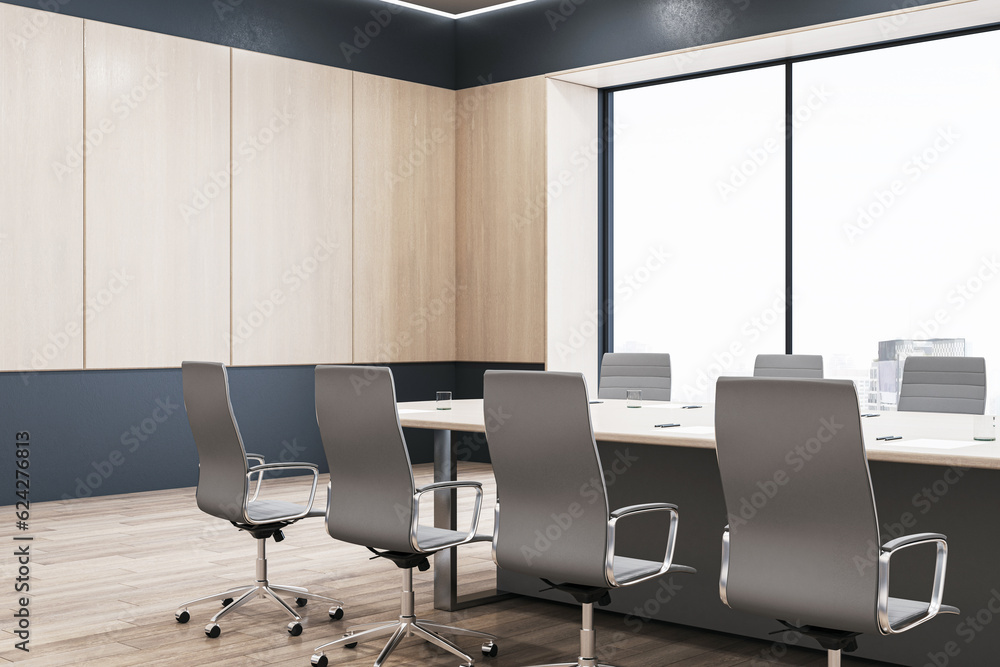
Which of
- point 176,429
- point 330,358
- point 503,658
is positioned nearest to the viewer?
point 503,658

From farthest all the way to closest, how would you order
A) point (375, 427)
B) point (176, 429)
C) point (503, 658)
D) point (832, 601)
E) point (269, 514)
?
point (176, 429), point (269, 514), point (503, 658), point (375, 427), point (832, 601)

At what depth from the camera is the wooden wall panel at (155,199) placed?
25.4ft

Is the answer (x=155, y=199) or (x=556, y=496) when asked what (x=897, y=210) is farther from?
(x=155, y=199)

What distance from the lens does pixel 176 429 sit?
8.20m

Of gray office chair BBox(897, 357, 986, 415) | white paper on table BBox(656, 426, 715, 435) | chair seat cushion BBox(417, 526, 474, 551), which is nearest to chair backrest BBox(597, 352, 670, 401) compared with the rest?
gray office chair BBox(897, 357, 986, 415)

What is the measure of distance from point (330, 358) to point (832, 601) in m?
6.84

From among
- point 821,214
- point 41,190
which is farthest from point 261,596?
point 821,214

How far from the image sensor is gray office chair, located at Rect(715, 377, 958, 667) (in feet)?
8.78

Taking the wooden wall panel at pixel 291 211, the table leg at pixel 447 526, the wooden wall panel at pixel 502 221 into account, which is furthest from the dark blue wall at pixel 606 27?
the table leg at pixel 447 526

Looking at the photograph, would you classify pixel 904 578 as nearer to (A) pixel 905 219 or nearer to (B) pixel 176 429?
(A) pixel 905 219

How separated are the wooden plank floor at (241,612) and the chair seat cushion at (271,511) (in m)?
0.49

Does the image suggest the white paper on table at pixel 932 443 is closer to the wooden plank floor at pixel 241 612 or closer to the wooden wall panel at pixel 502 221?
the wooden plank floor at pixel 241 612

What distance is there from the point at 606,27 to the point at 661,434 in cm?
590

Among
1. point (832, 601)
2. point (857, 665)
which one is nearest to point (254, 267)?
point (857, 665)
